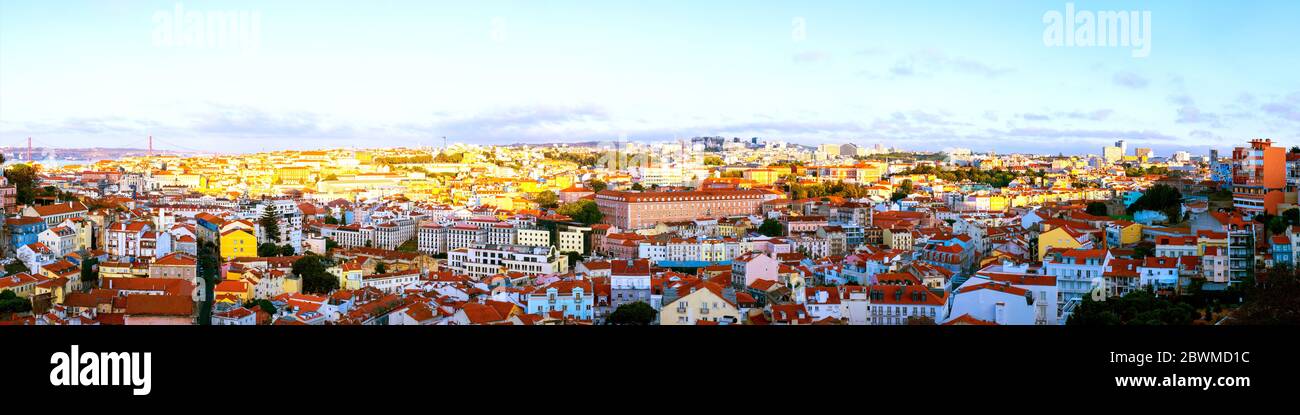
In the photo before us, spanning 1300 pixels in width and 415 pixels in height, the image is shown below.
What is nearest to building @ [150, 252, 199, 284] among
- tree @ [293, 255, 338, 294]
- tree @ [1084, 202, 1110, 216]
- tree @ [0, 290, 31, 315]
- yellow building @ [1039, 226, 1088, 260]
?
tree @ [293, 255, 338, 294]

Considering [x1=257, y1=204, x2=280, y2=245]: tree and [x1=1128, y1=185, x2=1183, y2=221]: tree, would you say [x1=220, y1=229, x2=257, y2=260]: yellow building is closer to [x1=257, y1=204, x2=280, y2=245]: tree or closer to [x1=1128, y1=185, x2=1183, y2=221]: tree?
[x1=257, y1=204, x2=280, y2=245]: tree

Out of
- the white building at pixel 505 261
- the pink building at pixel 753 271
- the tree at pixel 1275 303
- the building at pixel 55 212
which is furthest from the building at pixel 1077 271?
the building at pixel 55 212

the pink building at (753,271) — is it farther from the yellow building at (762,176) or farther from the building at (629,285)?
the yellow building at (762,176)
